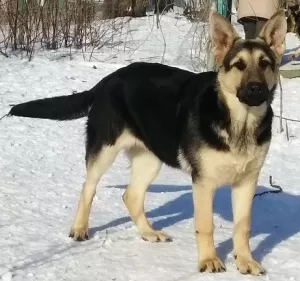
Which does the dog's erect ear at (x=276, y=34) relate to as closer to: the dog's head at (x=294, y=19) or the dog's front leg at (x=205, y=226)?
the dog's front leg at (x=205, y=226)

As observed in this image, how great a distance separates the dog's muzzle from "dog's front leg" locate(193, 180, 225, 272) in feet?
1.87

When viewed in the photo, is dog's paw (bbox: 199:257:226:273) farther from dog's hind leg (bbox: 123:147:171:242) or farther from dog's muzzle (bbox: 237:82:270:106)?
Answer: dog's muzzle (bbox: 237:82:270:106)

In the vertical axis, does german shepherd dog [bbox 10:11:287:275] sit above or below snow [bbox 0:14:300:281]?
above

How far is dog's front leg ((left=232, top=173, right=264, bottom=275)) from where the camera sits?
420 centimetres

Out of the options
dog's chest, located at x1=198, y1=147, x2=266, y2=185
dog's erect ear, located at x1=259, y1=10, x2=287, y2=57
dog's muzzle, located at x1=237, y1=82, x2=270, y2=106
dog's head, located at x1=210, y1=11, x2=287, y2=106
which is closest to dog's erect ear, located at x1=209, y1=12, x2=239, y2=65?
dog's head, located at x1=210, y1=11, x2=287, y2=106

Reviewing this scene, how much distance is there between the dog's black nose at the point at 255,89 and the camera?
3973 mm

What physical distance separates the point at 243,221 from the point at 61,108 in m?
1.70

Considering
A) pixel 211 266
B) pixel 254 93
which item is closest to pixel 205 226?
pixel 211 266

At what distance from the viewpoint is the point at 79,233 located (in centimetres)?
471

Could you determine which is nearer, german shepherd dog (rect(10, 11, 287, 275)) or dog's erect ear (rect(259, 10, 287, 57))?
german shepherd dog (rect(10, 11, 287, 275))

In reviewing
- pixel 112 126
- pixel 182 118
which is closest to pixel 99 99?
pixel 112 126

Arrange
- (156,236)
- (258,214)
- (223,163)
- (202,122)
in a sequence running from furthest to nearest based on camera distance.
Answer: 1. (258,214)
2. (156,236)
3. (202,122)
4. (223,163)

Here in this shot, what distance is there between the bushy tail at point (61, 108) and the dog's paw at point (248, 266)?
5.58 ft

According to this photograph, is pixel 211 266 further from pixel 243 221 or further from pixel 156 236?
pixel 156 236
